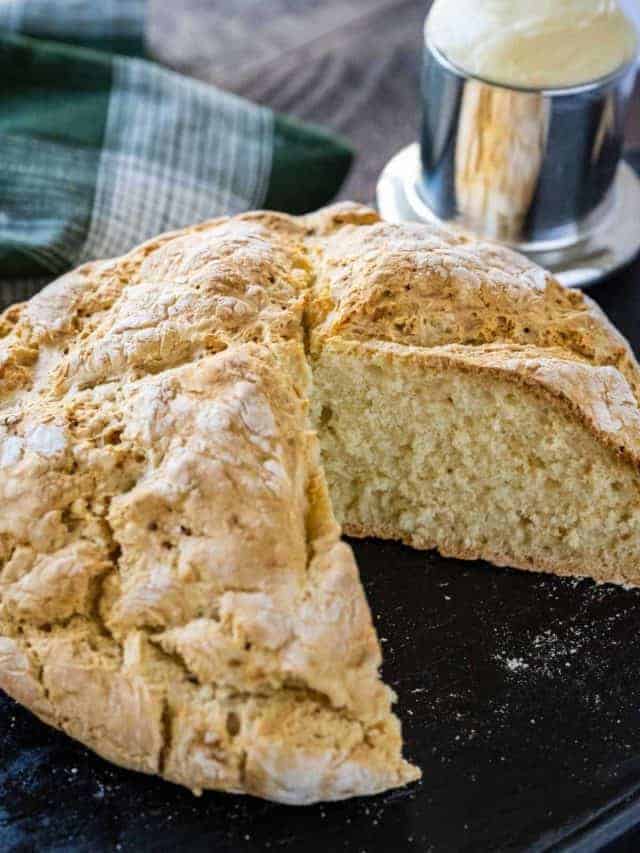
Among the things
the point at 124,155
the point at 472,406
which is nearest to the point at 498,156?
the point at 472,406

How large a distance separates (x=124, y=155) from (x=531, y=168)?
1745mm

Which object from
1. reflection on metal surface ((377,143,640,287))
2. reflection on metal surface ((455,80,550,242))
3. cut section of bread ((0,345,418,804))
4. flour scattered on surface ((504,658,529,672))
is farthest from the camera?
reflection on metal surface ((377,143,640,287))

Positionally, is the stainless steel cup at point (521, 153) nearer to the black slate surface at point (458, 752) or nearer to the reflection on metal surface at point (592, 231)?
the reflection on metal surface at point (592, 231)

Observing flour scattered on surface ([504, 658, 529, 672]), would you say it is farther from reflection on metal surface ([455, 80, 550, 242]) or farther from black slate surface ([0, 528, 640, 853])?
reflection on metal surface ([455, 80, 550, 242])

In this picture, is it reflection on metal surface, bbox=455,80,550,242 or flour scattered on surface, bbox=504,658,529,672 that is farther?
reflection on metal surface, bbox=455,80,550,242

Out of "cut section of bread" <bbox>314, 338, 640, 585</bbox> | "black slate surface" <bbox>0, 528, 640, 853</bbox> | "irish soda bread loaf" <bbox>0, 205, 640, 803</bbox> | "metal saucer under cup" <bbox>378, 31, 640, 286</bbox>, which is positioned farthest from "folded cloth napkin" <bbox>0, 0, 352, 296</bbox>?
"black slate surface" <bbox>0, 528, 640, 853</bbox>

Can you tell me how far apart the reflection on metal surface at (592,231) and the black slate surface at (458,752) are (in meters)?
1.50

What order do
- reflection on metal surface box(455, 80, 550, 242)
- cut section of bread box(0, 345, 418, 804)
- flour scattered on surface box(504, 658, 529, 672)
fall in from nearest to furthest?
cut section of bread box(0, 345, 418, 804) → flour scattered on surface box(504, 658, 529, 672) → reflection on metal surface box(455, 80, 550, 242)

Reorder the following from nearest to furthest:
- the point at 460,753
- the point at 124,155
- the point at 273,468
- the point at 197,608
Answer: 1. the point at 197,608
2. the point at 273,468
3. the point at 460,753
4. the point at 124,155

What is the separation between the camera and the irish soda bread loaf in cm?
280

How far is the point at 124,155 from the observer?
200 inches

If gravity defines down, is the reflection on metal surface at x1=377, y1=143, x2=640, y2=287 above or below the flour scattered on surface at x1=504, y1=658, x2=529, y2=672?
above

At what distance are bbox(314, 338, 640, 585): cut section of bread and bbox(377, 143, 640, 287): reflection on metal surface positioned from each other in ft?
4.03

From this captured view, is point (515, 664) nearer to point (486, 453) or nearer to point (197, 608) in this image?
point (486, 453)
